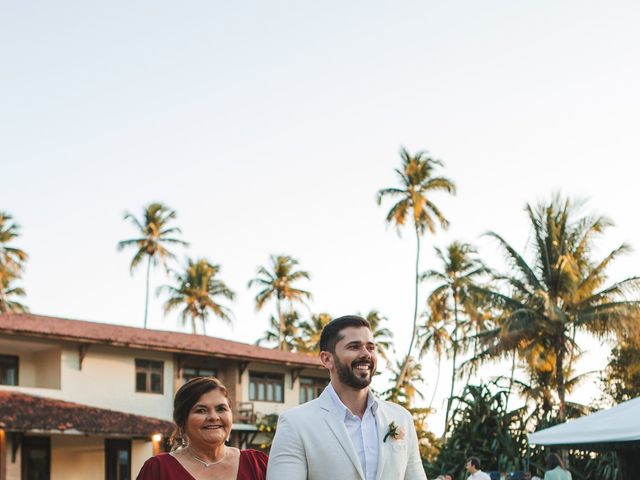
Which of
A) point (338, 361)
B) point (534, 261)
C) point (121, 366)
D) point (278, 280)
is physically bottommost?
point (338, 361)

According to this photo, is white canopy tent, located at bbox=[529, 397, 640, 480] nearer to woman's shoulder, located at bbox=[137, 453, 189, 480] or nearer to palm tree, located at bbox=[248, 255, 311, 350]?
woman's shoulder, located at bbox=[137, 453, 189, 480]

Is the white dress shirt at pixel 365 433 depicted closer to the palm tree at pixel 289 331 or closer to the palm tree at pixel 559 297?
the palm tree at pixel 559 297

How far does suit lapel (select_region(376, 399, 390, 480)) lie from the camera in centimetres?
349

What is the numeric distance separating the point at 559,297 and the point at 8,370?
1818 cm

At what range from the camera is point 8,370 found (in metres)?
32.2

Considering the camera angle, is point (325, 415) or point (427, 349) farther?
point (427, 349)

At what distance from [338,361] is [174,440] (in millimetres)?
1644

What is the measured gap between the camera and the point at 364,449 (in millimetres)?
3535

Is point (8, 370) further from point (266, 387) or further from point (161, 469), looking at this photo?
point (161, 469)

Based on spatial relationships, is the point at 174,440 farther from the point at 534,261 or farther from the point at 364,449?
the point at 534,261

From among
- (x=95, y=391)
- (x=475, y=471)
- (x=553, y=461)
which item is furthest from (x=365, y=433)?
(x=95, y=391)

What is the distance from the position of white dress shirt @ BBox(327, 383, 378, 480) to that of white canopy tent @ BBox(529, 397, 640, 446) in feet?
25.0

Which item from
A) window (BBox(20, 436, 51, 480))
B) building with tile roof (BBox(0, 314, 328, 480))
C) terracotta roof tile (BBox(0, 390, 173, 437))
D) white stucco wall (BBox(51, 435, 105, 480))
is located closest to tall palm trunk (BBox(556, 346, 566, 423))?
building with tile roof (BBox(0, 314, 328, 480))

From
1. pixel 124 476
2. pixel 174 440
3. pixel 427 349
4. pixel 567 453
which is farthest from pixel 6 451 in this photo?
pixel 427 349
